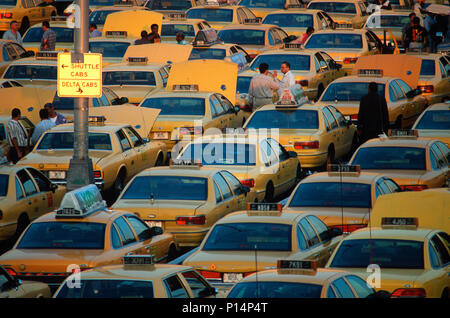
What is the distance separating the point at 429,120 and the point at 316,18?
13.7 meters

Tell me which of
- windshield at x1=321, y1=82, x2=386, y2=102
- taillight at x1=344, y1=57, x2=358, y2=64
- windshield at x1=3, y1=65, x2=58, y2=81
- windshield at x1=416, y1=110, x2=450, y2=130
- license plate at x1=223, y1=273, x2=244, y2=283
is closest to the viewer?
license plate at x1=223, y1=273, x2=244, y2=283

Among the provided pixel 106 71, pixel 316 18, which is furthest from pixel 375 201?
pixel 316 18

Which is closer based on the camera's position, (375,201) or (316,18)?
(375,201)

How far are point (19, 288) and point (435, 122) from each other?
12426mm

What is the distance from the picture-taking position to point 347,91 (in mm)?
26531

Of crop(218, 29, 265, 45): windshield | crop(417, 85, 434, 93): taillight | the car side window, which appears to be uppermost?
crop(218, 29, 265, 45): windshield

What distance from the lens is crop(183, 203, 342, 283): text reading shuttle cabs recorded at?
47.1 feet

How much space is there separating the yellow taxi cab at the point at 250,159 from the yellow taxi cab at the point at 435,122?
3531 mm

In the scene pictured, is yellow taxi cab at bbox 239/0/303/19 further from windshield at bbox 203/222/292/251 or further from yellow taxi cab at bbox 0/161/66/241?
windshield at bbox 203/222/292/251

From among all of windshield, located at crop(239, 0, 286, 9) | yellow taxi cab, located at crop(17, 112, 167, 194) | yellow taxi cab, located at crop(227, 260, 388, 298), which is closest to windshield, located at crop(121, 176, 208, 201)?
yellow taxi cab, located at crop(17, 112, 167, 194)

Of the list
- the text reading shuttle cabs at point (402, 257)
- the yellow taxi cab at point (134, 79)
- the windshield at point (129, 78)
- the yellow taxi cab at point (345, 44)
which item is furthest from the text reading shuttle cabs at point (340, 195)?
the yellow taxi cab at point (345, 44)
